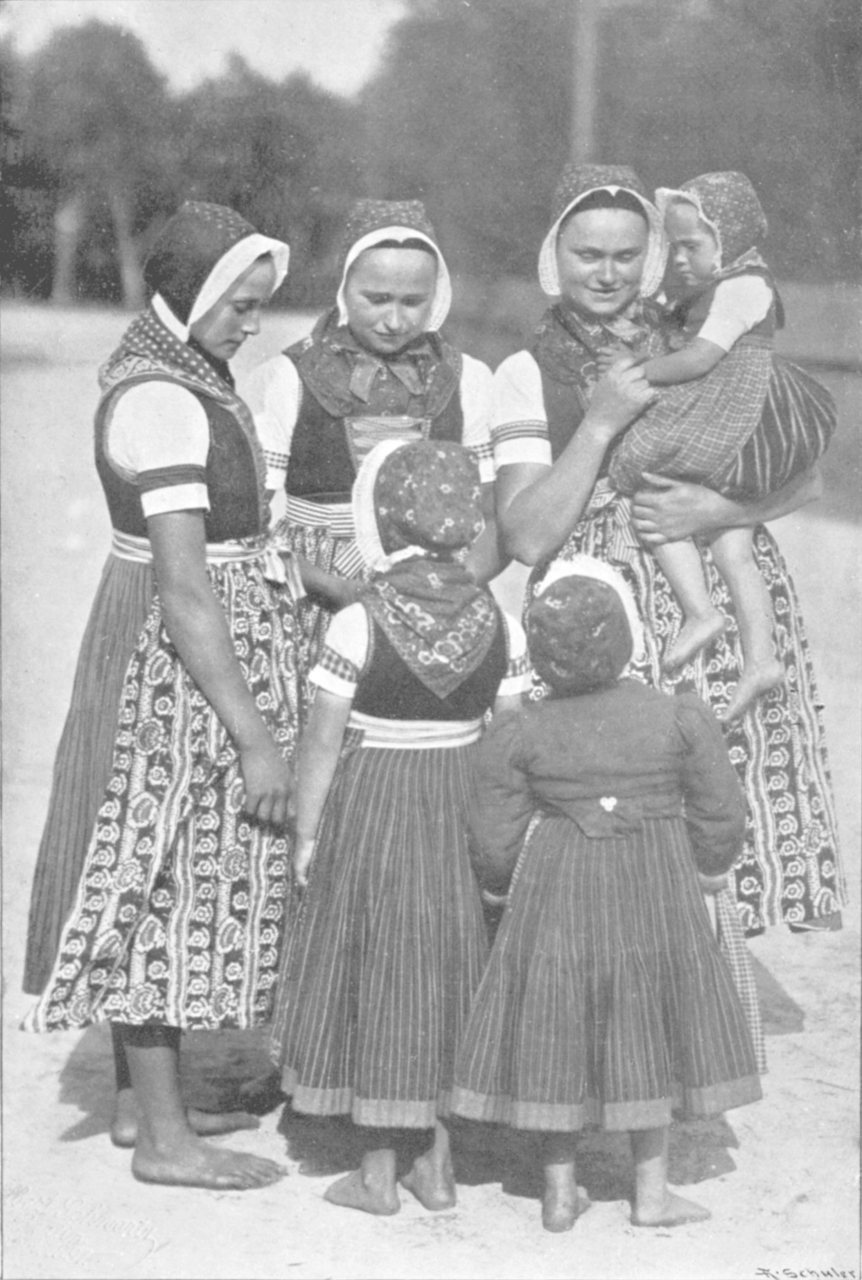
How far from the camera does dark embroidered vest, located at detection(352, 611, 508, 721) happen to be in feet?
13.7

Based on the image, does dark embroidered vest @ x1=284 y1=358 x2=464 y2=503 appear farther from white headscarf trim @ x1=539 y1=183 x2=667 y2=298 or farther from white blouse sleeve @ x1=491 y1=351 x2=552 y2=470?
white headscarf trim @ x1=539 y1=183 x2=667 y2=298

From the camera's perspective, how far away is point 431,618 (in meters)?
4.18

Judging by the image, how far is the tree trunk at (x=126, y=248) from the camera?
4.70 meters

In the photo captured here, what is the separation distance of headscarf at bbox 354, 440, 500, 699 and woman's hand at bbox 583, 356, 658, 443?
459mm

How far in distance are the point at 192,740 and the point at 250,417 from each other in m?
0.88

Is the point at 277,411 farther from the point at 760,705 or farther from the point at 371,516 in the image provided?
the point at 760,705

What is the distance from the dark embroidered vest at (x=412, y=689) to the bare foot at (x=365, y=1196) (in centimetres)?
126

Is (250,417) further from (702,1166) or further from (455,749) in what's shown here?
(702,1166)

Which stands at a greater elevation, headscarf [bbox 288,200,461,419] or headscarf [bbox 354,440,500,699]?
headscarf [bbox 288,200,461,419]

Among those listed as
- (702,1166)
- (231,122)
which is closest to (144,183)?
(231,122)

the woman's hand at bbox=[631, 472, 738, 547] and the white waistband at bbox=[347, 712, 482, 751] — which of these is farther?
the woman's hand at bbox=[631, 472, 738, 547]

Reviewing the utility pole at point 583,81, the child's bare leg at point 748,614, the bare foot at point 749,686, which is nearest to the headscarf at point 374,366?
the utility pole at point 583,81

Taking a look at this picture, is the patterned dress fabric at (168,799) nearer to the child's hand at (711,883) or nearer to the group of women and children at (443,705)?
the group of women and children at (443,705)

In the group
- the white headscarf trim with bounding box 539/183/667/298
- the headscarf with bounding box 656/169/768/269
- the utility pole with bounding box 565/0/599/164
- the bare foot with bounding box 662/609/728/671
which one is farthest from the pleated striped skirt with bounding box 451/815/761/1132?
the utility pole with bounding box 565/0/599/164
